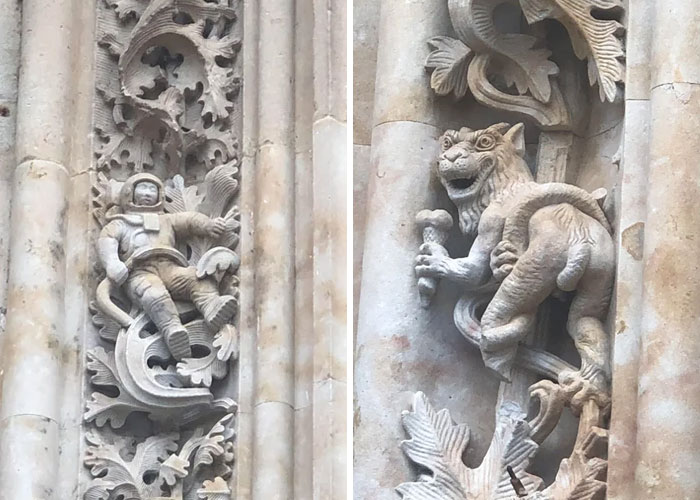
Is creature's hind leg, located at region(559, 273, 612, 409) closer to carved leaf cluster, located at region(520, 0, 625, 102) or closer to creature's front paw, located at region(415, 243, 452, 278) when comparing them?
creature's front paw, located at region(415, 243, 452, 278)

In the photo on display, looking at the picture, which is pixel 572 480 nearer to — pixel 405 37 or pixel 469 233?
pixel 469 233

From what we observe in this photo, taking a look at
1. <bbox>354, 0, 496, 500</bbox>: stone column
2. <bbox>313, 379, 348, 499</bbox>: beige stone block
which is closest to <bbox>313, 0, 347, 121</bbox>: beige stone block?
<bbox>354, 0, 496, 500</bbox>: stone column

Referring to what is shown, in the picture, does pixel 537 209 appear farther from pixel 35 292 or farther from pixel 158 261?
pixel 35 292

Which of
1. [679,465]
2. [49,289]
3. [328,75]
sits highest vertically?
[328,75]

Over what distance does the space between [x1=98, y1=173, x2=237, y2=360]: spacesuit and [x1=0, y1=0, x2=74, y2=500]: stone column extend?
13 centimetres

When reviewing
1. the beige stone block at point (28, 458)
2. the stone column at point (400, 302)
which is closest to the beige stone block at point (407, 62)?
the stone column at point (400, 302)

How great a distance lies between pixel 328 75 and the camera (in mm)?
6832

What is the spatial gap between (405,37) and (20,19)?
38.0 inches

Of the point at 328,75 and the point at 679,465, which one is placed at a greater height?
the point at 328,75

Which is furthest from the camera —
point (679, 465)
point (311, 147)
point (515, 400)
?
point (311, 147)

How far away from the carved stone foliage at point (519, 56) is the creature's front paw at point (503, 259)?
1.19 ft

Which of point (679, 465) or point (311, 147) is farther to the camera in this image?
point (311, 147)

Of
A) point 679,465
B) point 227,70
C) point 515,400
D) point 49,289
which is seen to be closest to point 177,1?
point 227,70

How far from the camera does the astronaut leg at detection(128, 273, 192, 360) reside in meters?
6.70
